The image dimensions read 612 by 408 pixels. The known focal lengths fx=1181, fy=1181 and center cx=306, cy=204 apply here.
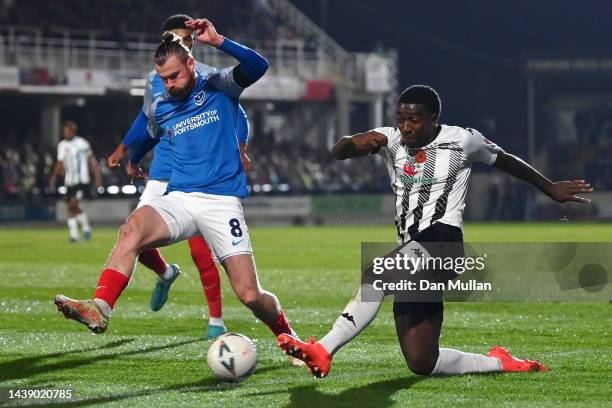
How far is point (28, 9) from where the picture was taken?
3578 cm

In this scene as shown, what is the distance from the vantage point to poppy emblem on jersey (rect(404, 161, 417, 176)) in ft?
20.4

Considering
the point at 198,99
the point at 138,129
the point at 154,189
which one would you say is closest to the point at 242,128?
the point at 138,129

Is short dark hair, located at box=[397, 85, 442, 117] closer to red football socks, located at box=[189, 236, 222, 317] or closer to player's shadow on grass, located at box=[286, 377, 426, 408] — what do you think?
player's shadow on grass, located at box=[286, 377, 426, 408]

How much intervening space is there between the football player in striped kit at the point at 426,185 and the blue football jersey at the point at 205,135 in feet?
2.77

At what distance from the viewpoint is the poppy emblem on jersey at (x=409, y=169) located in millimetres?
6215

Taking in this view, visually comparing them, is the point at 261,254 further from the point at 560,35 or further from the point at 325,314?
the point at 560,35

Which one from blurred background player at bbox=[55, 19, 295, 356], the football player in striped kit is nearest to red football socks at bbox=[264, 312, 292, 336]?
blurred background player at bbox=[55, 19, 295, 356]

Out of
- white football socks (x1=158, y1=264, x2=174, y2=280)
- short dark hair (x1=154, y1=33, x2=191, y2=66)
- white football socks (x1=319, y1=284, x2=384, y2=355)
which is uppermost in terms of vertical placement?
short dark hair (x1=154, y1=33, x2=191, y2=66)

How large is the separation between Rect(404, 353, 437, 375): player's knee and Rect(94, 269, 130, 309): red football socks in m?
1.55

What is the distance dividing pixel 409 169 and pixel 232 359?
4.44 ft

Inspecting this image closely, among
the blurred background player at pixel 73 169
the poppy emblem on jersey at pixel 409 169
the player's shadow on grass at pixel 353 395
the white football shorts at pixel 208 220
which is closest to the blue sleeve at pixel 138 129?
the white football shorts at pixel 208 220

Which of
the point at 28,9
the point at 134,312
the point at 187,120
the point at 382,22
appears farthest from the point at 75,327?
the point at 382,22

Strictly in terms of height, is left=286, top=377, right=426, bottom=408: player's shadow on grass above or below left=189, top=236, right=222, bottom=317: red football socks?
below

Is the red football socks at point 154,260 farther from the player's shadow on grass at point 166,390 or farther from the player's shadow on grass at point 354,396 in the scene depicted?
the player's shadow on grass at point 354,396
